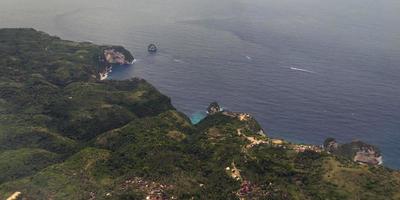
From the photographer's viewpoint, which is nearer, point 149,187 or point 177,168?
point 149,187

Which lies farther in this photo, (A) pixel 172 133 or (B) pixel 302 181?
(A) pixel 172 133

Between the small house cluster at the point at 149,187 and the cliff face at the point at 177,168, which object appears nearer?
the small house cluster at the point at 149,187

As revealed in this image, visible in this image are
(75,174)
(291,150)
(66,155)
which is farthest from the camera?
(66,155)

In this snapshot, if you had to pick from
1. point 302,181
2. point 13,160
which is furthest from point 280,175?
point 13,160

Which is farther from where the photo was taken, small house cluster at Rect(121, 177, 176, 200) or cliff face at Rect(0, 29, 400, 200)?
cliff face at Rect(0, 29, 400, 200)

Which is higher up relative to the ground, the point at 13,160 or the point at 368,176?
the point at 368,176

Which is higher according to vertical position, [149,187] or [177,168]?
[177,168]

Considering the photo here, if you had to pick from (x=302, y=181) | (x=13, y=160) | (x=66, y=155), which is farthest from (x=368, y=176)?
(x=13, y=160)

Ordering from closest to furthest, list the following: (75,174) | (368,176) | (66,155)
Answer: (368,176), (75,174), (66,155)

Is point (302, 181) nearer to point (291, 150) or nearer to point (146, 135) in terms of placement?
point (291, 150)
